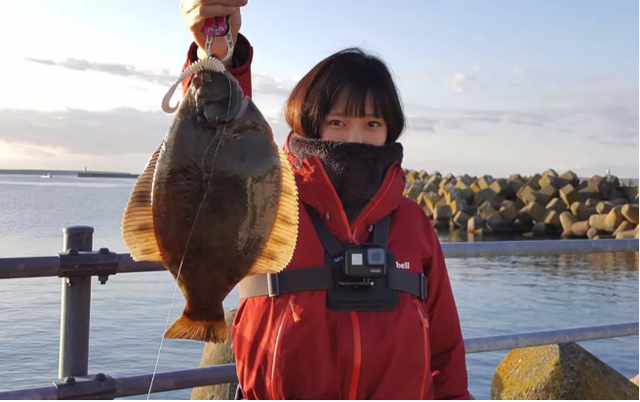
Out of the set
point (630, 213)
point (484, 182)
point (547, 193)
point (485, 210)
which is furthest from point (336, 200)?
point (484, 182)

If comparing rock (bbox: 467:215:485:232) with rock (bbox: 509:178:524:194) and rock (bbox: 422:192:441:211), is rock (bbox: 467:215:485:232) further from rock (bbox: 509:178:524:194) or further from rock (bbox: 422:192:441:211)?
rock (bbox: 509:178:524:194)

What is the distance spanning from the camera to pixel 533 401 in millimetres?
4879

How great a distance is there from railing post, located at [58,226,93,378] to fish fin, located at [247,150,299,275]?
138cm

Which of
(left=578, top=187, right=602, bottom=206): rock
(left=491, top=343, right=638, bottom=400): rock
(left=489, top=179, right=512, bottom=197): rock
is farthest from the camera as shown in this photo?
(left=489, top=179, right=512, bottom=197): rock

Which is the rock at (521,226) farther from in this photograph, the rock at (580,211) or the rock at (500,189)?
the rock at (500,189)

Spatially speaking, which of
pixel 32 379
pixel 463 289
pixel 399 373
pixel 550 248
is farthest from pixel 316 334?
pixel 463 289

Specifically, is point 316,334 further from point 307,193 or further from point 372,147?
point 372,147

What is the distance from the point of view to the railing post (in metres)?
3.09

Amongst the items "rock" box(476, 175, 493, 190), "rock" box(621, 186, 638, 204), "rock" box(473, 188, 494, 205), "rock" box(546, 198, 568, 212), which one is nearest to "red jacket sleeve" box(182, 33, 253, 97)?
"rock" box(546, 198, 568, 212)

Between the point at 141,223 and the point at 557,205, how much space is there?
31.5 m

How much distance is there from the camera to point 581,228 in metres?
28.1

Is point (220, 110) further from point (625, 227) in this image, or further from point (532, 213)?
point (532, 213)

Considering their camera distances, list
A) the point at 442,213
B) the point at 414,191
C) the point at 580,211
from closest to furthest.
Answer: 1. the point at 580,211
2. the point at 442,213
3. the point at 414,191

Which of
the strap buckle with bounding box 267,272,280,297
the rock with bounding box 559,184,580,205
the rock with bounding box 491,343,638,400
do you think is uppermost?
the rock with bounding box 559,184,580,205
